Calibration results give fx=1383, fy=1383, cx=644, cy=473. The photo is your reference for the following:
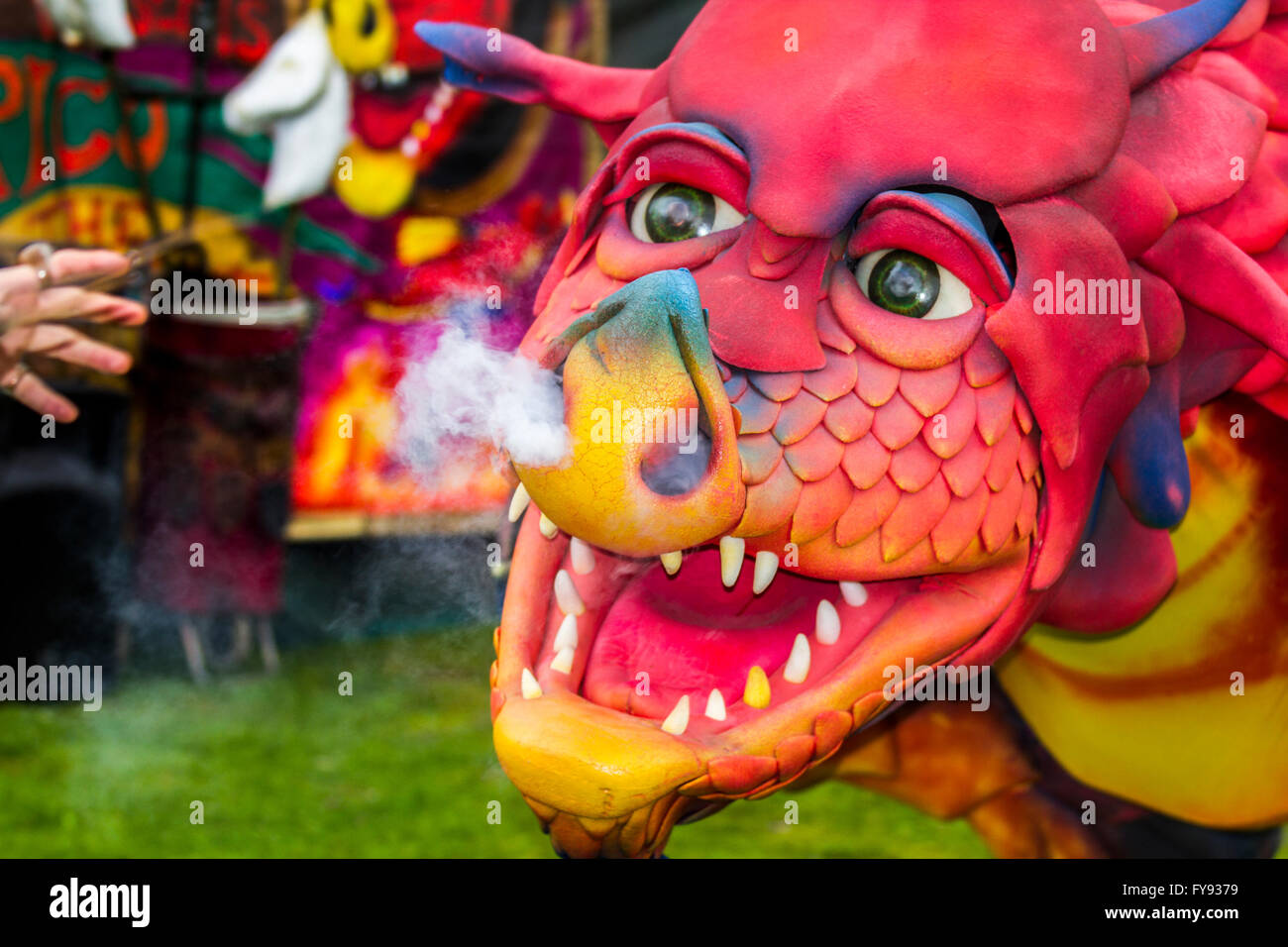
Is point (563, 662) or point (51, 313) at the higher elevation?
point (51, 313)

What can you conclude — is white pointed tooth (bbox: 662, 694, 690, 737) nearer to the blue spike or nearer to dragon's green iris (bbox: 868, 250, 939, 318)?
dragon's green iris (bbox: 868, 250, 939, 318)

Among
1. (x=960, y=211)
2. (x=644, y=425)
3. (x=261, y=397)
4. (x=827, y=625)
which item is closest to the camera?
(x=644, y=425)

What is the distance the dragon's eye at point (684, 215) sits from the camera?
56.4 inches

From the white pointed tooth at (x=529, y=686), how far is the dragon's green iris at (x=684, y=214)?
0.47 meters

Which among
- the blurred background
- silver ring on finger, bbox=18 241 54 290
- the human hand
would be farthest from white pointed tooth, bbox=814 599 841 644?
the blurred background

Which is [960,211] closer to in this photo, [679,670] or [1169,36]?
[1169,36]

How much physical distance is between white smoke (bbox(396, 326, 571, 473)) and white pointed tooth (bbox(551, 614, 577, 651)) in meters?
0.21

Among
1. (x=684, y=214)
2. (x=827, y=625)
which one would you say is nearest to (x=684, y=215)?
(x=684, y=214)

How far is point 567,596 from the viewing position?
1.47 m

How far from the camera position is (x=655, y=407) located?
122 cm

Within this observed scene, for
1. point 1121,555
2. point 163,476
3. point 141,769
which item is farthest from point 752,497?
point 163,476

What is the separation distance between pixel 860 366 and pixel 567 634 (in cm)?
41

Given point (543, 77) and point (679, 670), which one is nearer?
point (679, 670)

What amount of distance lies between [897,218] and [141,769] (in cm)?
297
